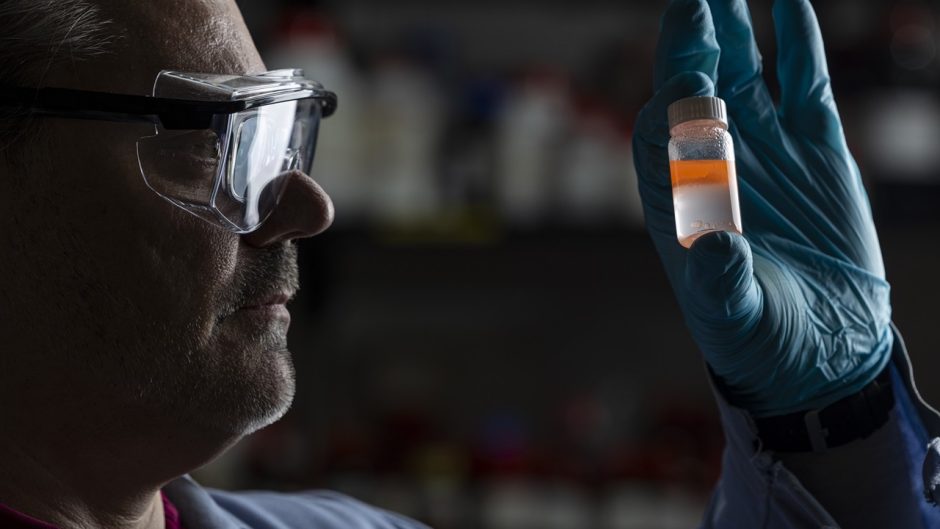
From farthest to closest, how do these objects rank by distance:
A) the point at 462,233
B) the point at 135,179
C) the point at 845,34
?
the point at 845,34, the point at 462,233, the point at 135,179

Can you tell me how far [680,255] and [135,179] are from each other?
24.0 inches

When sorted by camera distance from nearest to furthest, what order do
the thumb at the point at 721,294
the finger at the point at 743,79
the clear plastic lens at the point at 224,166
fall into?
the thumb at the point at 721,294 < the clear plastic lens at the point at 224,166 < the finger at the point at 743,79

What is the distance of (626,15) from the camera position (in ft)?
9.61

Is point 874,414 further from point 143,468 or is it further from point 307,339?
point 307,339

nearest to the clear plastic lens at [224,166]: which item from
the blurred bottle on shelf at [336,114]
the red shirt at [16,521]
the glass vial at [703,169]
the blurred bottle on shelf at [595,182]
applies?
the red shirt at [16,521]

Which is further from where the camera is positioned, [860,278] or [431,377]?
[431,377]

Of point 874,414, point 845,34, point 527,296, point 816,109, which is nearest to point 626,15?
point 845,34

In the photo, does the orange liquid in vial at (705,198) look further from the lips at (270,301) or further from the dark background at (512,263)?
the dark background at (512,263)

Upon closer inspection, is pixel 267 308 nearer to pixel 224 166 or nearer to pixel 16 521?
pixel 224 166

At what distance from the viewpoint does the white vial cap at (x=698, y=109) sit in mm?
1028

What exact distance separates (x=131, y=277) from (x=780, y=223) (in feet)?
2.47

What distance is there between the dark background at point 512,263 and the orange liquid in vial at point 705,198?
3.99ft

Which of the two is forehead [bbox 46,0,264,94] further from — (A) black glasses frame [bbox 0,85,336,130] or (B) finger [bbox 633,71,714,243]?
(B) finger [bbox 633,71,714,243]

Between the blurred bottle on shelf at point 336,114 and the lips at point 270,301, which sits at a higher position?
the blurred bottle on shelf at point 336,114
